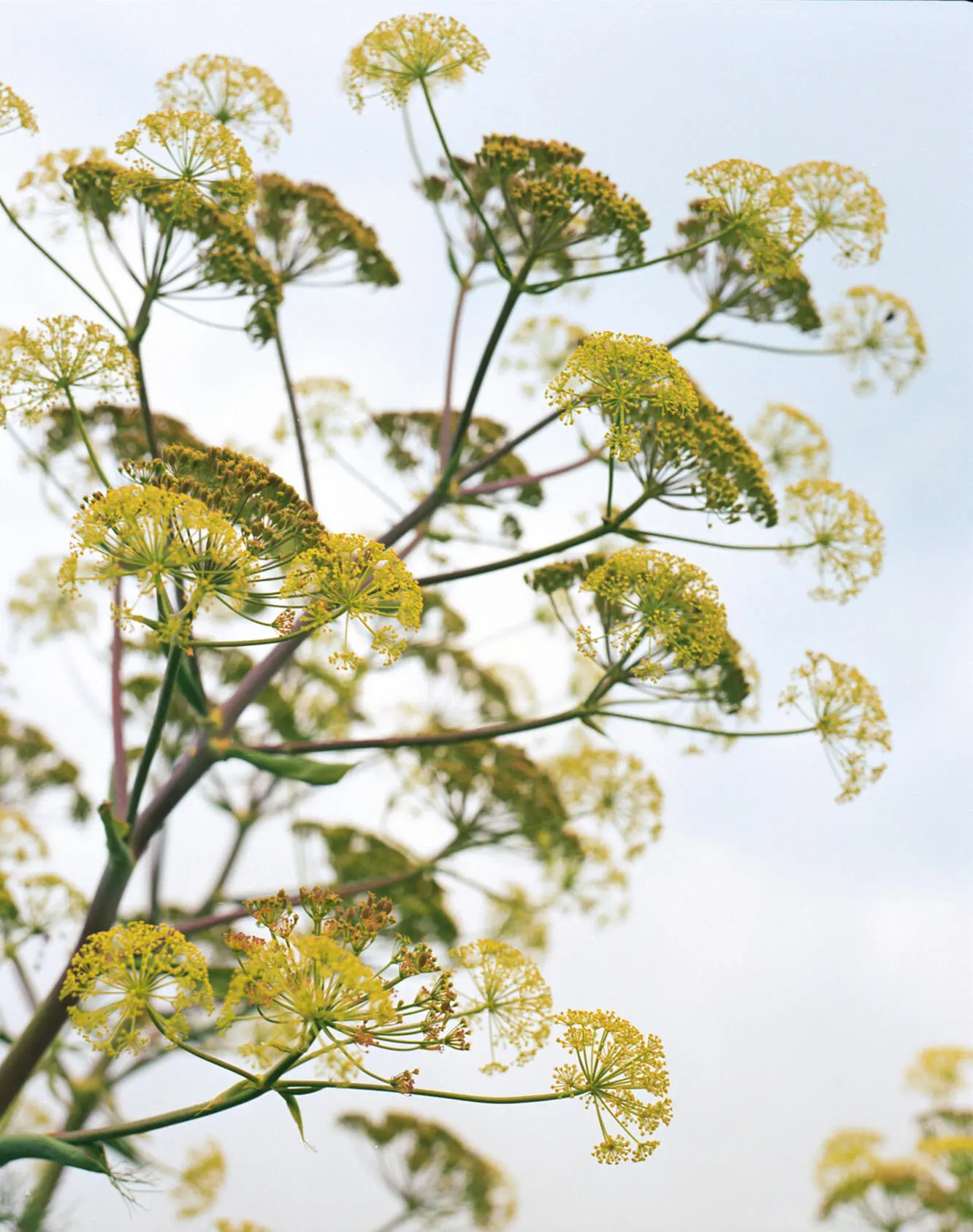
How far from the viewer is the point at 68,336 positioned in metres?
4.68

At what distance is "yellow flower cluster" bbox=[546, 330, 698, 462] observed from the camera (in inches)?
165

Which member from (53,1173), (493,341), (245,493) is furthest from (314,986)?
(53,1173)

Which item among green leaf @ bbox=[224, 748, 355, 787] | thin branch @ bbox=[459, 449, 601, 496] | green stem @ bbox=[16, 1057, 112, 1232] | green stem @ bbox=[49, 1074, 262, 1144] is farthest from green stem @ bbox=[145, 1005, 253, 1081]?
green stem @ bbox=[16, 1057, 112, 1232]

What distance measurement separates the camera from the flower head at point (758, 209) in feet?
17.0

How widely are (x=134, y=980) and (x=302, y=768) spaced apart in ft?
4.79

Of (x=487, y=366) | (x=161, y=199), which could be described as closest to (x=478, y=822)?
(x=487, y=366)

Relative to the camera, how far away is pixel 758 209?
525 cm

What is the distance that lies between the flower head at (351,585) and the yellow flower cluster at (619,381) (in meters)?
1.07

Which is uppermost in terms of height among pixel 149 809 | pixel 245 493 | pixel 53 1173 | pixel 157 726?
pixel 245 493

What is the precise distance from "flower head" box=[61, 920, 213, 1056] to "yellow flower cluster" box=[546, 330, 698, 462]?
2.28 m

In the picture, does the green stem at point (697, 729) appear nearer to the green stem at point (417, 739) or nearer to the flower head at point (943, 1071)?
the green stem at point (417, 739)

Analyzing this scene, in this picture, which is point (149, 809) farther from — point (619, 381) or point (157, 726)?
point (619, 381)

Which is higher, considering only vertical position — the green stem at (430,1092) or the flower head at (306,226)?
the flower head at (306,226)

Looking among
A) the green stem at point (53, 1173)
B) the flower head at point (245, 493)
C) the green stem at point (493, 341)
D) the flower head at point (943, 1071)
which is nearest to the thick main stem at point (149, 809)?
the green stem at point (493, 341)
